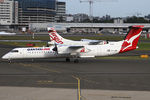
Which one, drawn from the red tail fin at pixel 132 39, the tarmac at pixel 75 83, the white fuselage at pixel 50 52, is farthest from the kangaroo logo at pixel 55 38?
the tarmac at pixel 75 83

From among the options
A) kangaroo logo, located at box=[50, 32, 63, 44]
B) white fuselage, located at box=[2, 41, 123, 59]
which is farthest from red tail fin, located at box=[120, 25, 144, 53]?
kangaroo logo, located at box=[50, 32, 63, 44]

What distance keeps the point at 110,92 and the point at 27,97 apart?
5721 mm

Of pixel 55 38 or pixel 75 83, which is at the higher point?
pixel 55 38

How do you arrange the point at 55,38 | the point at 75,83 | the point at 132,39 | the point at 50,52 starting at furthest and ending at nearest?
1. the point at 55,38
2. the point at 132,39
3. the point at 50,52
4. the point at 75,83

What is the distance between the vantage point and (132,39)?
113 ft

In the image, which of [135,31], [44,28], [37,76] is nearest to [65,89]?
[37,76]

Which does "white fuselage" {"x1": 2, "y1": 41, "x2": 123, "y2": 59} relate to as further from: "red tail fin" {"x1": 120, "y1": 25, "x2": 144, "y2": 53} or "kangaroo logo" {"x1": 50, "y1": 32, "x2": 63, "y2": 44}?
"kangaroo logo" {"x1": 50, "y1": 32, "x2": 63, "y2": 44}

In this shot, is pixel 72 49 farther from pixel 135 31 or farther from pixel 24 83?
pixel 24 83

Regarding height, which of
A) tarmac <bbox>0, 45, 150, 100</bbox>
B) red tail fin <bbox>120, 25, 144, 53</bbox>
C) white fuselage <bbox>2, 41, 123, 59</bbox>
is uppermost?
red tail fin <bbox>120, 25, 144, 53</bbox>

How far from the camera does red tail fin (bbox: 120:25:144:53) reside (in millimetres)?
34125

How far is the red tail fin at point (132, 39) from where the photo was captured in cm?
3412

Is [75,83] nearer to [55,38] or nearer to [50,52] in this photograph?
[50,52]

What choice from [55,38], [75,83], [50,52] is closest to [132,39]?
[50,52]

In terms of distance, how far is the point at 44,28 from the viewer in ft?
571
